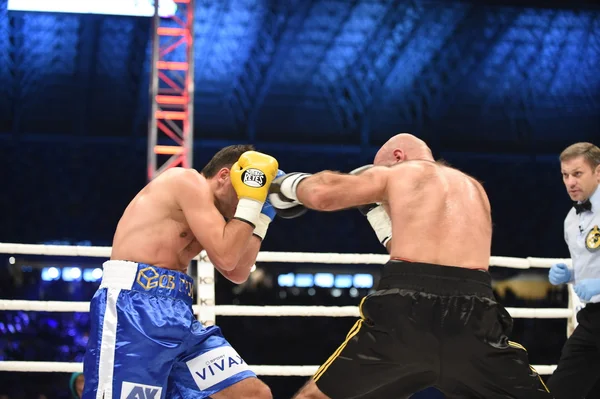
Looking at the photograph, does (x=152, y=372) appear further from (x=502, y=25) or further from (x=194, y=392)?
(x=502, y=25)

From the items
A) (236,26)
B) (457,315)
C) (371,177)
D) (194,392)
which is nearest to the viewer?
(457,315)

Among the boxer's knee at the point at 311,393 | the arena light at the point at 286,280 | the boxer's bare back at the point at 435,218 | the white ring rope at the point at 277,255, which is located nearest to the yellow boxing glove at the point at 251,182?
the boxer's bare back at the point at 435,218

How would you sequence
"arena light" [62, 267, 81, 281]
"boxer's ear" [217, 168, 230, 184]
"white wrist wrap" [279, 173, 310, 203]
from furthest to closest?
"arena light" [62, 267, 81, 281]
"boxer's ear" [217, 168, 230, 184]
"white wrist wrap" [279, 173, 310, 203]

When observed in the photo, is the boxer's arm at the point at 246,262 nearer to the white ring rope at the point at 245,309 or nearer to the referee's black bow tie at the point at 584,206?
the white ring rope at the point at 245,309

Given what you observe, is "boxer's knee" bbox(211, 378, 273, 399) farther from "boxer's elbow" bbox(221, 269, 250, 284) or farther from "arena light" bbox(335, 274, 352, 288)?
"arena light" bbox(335, 274, 352, 288)

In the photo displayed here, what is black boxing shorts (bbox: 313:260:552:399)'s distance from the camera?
79.9 inches

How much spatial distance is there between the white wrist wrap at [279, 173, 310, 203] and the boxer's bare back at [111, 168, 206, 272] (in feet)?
0.97

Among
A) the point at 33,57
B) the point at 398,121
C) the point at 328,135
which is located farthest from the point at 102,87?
the point at 398,121

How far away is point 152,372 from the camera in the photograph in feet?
7.42

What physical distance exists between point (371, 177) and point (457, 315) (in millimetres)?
480

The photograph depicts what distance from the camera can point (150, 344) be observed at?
2268 millimetres

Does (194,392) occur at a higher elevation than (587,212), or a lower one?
lower

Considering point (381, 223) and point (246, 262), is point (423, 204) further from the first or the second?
point (246, 262)

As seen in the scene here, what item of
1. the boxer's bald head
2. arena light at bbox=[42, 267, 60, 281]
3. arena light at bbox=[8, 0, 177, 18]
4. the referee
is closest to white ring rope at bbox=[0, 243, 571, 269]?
the referee
